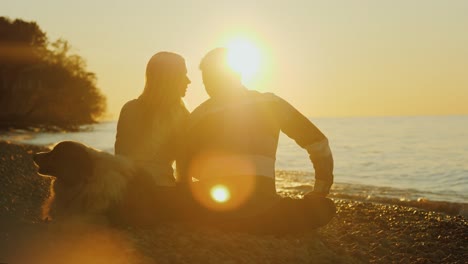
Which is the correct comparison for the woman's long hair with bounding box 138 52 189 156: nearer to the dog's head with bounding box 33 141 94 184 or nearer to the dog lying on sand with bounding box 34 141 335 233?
the dog lying on sand with bounding box 34 141 335 233

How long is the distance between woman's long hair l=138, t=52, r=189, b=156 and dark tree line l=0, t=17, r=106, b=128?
1874 inches

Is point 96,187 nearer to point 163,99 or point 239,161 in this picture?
point 239,161

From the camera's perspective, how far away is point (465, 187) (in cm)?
1742

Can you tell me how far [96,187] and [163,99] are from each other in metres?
1.52

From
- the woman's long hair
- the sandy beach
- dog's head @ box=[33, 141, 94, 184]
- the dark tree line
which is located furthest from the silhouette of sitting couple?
the dark tree line

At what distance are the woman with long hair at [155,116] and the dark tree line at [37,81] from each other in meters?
47.5

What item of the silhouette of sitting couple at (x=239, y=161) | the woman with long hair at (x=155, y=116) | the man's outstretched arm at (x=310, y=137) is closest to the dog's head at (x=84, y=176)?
the silhouette of sitting couple at (x=239, y=161)

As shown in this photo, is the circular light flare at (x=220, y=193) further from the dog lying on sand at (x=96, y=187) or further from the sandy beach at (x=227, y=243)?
the dog lying on sand at (x=96, y=187)

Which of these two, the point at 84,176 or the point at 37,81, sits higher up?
the point at 37,81

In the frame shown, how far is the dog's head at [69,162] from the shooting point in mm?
4570

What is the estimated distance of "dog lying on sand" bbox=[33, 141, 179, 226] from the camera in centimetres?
453

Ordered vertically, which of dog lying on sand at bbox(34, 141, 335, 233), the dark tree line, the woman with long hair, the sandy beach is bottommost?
the sandy beach

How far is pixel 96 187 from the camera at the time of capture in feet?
14.9

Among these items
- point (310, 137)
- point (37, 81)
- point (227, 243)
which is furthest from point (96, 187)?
point (37, 81)
